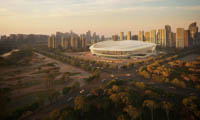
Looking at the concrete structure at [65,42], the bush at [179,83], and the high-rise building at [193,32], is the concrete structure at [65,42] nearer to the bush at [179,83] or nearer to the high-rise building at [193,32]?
the bush at [179,83]

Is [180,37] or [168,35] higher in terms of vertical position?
[168,35]

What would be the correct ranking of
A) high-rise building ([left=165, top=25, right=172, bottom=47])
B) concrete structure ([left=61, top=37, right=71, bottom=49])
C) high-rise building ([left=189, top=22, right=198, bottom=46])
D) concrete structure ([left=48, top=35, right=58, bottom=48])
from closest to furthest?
1. high-rise building ([left=189, top=22, right=198, bottom=46])
2. high-rise building ([left=165, top=25, right=172, bottom=47])
3. concrete structure ([left=61, top=37, right=71, bottom=49])
4. concrete structure ([left=48, top=35, right=58, bottom=48])

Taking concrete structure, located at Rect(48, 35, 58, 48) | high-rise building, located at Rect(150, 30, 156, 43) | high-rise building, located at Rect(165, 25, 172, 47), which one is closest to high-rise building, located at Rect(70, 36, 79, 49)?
concrete structure, located at Rect(48, 35, 58, 48)

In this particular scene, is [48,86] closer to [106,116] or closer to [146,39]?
[106,116]

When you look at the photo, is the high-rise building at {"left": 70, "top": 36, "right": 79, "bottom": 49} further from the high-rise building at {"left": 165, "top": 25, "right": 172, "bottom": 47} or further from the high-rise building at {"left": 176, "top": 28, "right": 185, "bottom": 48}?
the high-rise building at {"left": 176, "top": 28, "right": 185, "bottom": 48}

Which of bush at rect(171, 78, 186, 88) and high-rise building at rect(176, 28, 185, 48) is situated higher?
high-rise building at rect(176, 28, 185, 48)

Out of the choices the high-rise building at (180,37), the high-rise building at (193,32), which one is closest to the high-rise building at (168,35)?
the high-rise building at (180,37)

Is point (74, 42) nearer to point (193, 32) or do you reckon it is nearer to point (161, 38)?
point (161, 38)

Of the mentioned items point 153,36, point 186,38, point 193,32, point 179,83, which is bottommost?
point 179,83

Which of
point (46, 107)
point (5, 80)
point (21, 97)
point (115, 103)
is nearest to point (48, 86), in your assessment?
point (21, 97)

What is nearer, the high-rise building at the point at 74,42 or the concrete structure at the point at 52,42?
the high-rise building at the point at 74,42

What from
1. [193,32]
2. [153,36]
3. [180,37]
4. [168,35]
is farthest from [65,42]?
[193,32]
